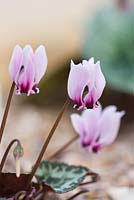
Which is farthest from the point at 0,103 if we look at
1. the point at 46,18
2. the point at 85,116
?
the point at 46,18

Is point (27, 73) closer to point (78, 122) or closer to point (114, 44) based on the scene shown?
point (78, 122)

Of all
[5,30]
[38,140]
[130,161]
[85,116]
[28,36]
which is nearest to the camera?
[85,116]

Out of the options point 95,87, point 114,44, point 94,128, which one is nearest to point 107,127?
point 94,128

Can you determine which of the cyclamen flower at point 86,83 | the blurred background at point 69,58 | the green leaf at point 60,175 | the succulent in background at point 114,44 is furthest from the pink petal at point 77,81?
the succulent in background at point 114,44

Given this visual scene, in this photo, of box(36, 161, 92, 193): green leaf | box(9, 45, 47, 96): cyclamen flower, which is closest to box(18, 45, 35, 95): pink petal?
box(9, 45, 47, 96): cyclamen flower

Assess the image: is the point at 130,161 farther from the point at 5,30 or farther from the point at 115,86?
the point at 5,30

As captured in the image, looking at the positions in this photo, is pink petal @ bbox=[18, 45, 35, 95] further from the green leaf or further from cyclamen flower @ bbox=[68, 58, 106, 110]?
the green leaf
